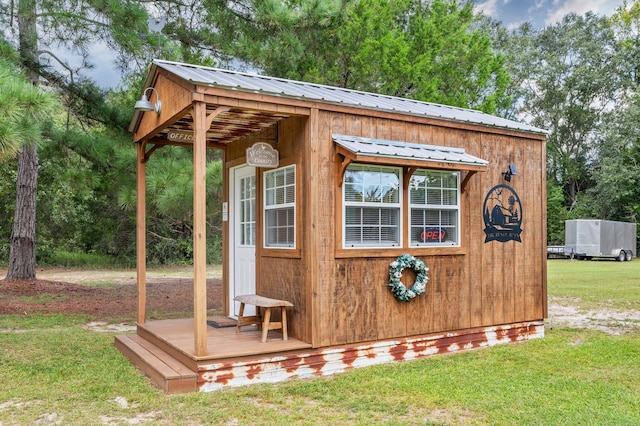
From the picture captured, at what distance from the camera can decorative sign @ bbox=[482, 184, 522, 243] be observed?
6.32 metres

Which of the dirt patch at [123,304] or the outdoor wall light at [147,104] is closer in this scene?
the outdoor wall light at [147,104]

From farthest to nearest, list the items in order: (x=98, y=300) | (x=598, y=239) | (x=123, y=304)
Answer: (x=598, y=239)
(x=98, y=300)
(x=123, y=304)

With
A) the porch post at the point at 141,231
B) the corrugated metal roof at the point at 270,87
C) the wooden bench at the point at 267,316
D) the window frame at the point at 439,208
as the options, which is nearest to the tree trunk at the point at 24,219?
the porch post at the point at 141,231

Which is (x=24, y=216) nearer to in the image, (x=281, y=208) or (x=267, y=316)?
(x=281, y=208)

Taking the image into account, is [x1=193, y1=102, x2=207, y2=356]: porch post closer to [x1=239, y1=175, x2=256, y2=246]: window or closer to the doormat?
the doormat

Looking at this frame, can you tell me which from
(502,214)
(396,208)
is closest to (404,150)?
(396,208)

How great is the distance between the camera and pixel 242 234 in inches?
262

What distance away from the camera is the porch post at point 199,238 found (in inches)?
177

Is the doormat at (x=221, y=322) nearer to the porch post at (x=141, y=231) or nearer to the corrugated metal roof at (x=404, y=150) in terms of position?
the porch post at (x=141, y=231)

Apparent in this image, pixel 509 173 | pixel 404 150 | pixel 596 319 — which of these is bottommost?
pixel 596 319

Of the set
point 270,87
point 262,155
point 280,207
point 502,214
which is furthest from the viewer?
point 502,214

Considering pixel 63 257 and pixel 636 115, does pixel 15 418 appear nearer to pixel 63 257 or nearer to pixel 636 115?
pixel 63 257

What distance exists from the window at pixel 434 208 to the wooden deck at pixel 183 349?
5.87 ft

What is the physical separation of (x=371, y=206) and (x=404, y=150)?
2.13ft
